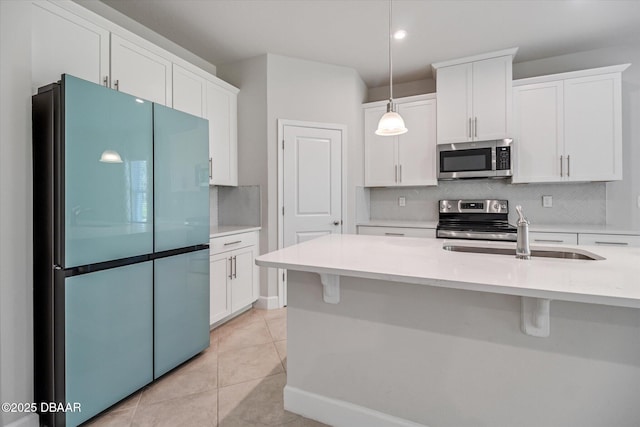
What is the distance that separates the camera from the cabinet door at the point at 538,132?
3.02 meters

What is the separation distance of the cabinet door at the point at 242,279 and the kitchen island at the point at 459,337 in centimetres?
135

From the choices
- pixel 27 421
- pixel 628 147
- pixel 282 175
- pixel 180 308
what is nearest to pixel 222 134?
pixel 282 175

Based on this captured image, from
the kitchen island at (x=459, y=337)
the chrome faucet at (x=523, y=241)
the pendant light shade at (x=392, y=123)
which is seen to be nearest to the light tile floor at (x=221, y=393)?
the kitchen island at (x=459, y=337)

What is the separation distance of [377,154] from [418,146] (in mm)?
507

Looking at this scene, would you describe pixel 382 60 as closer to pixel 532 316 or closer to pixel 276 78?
pixel 276 78

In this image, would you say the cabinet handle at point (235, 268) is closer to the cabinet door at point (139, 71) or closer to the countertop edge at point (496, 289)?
the cabinet door at point (139, 71)

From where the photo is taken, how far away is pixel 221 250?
2762 mm

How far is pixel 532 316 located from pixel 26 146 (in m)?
2.52

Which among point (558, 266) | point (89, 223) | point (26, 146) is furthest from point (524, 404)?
point (26, 146)

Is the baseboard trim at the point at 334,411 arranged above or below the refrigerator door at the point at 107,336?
below

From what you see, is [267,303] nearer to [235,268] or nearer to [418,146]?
[235,268]

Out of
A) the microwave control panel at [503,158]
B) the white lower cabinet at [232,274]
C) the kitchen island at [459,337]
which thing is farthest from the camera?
the microwave control panel at [503,158]

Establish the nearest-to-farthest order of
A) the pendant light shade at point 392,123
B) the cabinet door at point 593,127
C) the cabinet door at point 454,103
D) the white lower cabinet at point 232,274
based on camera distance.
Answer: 1. the pendant light shade at point 392,123
2. the white lower cabinet at point 232,274
3. the cabinet door at point 593,127
4. the cabinet door at point 454,103

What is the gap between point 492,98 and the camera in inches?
125
